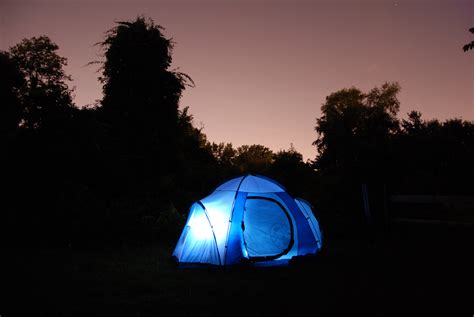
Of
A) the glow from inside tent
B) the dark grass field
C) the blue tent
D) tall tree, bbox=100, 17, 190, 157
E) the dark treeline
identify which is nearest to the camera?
the dark grass field

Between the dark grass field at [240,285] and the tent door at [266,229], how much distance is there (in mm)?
534

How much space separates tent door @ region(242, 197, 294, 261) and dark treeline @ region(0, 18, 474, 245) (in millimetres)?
3993

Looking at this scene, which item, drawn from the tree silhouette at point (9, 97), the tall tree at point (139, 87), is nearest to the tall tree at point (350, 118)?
the tall tree at point (139, 87)

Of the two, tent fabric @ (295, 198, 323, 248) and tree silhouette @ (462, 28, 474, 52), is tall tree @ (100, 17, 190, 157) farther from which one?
tree silhouette @ (462, 28, 474, 52)

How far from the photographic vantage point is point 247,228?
8023 millimetres

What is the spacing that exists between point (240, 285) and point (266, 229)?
2.19 meters

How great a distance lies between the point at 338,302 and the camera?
5227mm

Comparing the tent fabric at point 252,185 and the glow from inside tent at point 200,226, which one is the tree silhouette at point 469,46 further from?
the glow from inside tent at point 200,226

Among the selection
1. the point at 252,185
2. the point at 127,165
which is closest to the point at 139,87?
the point at 127,165

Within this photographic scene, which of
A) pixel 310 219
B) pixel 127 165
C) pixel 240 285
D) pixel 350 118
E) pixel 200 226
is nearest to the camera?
pixel 240 285

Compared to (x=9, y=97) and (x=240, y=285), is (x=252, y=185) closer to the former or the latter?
(x=240, y=285)

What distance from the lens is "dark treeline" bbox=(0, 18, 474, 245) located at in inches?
438

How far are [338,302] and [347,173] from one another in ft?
39.1

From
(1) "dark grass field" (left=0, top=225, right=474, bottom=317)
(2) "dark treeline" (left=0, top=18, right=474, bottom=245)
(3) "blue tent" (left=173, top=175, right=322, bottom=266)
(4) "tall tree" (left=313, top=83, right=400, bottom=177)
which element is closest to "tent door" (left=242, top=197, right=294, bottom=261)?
(3) "blue tent" (left=173, top=175, right=322, bottom=266)
